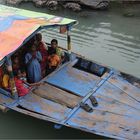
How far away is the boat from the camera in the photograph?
6691 millimetres

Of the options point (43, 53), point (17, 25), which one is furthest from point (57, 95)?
point (17, 25)

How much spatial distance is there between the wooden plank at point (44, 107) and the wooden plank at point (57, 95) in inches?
4.6

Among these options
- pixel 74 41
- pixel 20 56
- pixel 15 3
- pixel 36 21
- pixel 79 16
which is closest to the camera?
pixel 36 21

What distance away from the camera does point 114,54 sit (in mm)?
10859

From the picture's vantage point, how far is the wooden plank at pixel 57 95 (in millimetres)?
7258

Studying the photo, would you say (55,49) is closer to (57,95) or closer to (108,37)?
(57,95)

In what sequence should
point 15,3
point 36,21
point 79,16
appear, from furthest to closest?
point 15,3 < point 79,16 < point 36,21

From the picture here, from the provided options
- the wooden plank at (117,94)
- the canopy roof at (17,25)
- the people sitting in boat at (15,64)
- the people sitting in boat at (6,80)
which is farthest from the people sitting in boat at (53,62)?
the wooden plank at (117,94)

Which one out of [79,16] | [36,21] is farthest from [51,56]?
[79,16]

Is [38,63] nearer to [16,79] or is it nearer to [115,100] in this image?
[16,79]

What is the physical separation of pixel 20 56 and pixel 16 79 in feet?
2.97

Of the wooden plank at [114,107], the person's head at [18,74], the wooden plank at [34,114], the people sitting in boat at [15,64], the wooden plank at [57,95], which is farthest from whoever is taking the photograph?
the people sitting in boat at [15,64]

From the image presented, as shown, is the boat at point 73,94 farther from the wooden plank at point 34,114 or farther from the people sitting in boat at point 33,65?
the people sitting in boat at point 33,65

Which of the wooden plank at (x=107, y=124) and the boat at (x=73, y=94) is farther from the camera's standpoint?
the boat at (x=73, y=94)
